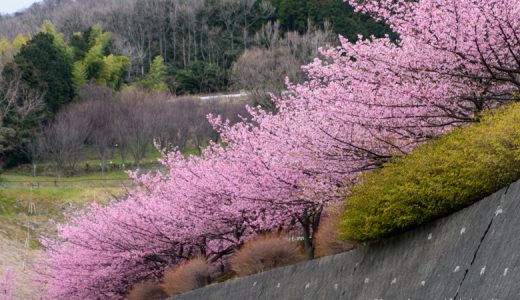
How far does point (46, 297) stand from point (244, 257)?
13781 millimetres

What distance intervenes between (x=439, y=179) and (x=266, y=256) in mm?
5599

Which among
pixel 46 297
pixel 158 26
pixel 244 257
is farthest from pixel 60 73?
pixel 244 257

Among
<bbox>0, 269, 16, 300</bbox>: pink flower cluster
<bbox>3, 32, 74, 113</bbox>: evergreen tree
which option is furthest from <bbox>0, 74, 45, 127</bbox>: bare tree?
<bbox>0, 269, 16, 300</bbox>: pink flower cluster

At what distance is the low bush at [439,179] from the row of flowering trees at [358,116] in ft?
3.35

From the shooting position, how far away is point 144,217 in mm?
18344

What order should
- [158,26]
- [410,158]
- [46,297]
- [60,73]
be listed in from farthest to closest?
1. [158,26]
2. [60,73]
3. [46,297]
4. [410,158]

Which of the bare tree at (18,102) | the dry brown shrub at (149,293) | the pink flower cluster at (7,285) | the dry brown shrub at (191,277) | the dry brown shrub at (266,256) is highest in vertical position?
the dry brown shrub at (266,256)

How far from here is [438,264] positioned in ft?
25.1

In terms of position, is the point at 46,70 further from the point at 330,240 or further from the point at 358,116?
the point at 358,116

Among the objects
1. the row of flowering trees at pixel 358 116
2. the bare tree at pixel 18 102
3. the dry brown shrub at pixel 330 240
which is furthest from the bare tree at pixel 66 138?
the dry brown shrub at pixel 330 240

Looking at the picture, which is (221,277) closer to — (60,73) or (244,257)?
(244,257)

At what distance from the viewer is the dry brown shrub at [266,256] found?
13.2m

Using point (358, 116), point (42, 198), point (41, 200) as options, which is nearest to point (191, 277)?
point (358, 116)

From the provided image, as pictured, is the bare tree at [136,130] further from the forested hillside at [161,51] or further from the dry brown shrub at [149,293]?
the dry brown shrub at [149,293]
